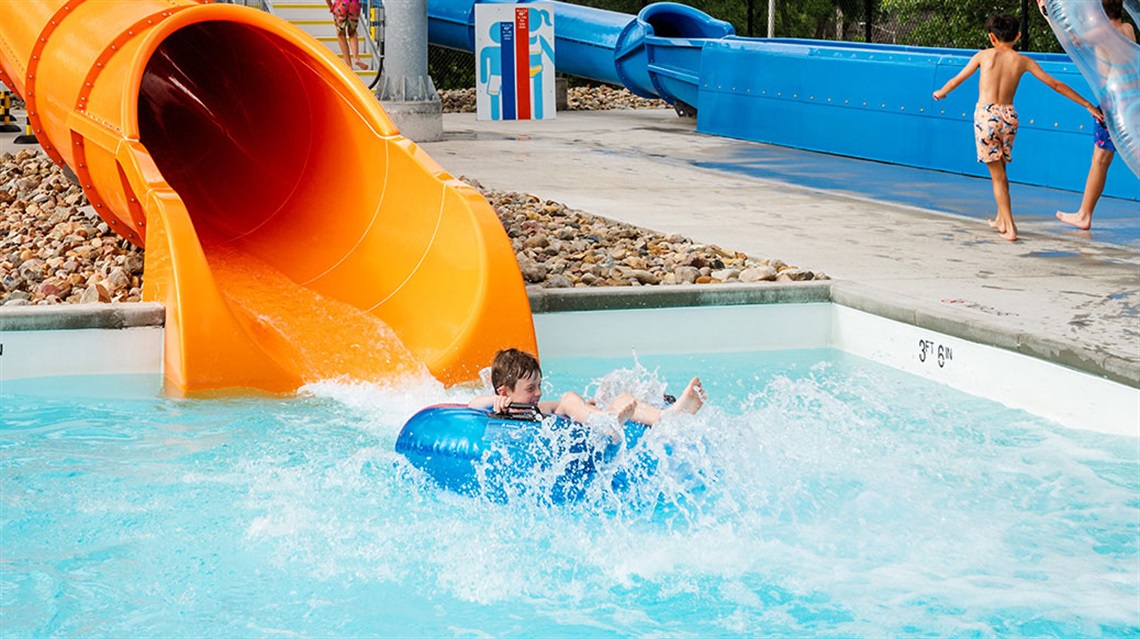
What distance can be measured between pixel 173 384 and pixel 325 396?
0.68 metres

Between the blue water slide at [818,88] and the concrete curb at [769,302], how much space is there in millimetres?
4430

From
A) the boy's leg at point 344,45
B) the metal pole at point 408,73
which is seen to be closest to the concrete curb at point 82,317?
the metal pole at point 408,73

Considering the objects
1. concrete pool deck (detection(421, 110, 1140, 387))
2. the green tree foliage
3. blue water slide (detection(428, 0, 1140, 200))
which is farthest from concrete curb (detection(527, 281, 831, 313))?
the green tree foliage

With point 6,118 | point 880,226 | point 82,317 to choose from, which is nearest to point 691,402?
point 82,317

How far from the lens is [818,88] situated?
13.7 metres

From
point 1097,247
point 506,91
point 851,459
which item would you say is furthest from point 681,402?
point 506,91

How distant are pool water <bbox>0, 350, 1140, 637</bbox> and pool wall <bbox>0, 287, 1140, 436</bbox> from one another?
22cm

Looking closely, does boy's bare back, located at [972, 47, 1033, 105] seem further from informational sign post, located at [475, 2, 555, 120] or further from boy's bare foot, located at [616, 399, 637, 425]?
informational sign post, located at [475, 2, 555, 120]

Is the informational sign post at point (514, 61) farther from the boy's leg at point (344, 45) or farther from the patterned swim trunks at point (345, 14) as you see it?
the boy's leg at point (344, 45)

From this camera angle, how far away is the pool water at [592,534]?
13.4ft

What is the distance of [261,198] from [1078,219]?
17.0 ft

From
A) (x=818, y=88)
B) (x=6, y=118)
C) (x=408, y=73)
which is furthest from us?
(x=6, y=118)

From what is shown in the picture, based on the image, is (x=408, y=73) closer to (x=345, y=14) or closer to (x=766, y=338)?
(x=345, y=14)

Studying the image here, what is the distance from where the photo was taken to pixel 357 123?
7617 millimetres
